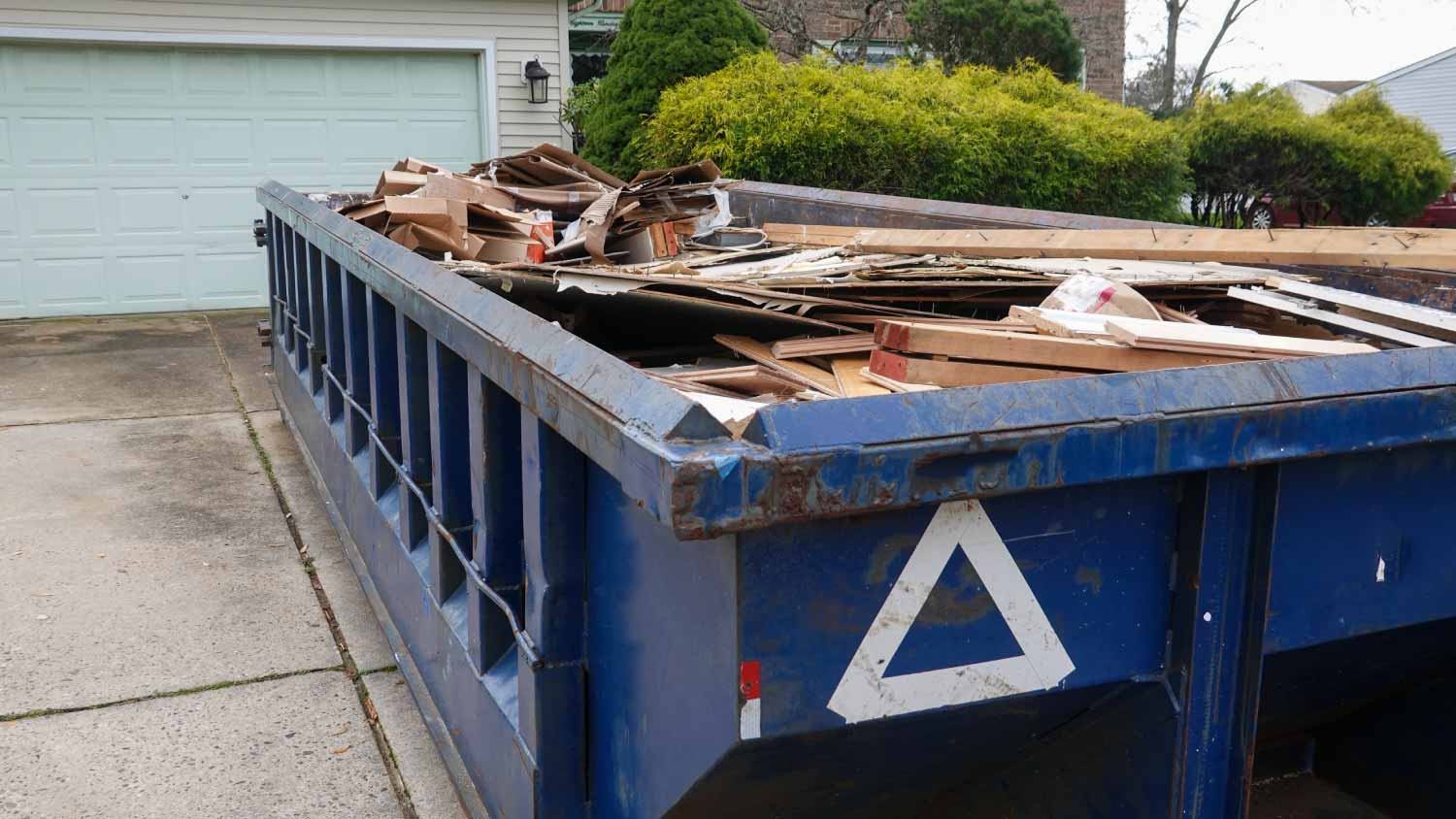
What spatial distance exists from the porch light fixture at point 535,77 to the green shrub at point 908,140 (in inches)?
83.0

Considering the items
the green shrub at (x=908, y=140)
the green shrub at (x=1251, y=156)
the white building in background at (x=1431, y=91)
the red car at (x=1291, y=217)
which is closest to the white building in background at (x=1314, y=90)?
the white building in background at (x=1431, y=91)

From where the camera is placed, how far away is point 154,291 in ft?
38.0

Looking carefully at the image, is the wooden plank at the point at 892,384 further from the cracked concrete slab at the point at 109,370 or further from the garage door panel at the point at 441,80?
the garage door panel at the point at 441,80

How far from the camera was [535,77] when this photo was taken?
40.2 ft

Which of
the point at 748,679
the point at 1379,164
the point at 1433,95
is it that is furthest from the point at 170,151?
the point at 1433,95

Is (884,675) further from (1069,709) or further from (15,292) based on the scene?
(15,292)

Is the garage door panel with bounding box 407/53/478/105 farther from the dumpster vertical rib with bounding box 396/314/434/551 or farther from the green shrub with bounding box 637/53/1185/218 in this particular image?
the dumpster vertical rib with bounding box 396/314/434/551

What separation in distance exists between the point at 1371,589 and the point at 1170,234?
6.21 feet

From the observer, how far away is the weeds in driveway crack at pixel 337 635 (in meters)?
3.17

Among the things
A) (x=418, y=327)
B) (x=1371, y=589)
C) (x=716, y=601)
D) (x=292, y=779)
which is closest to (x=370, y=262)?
(x=418, y=327)

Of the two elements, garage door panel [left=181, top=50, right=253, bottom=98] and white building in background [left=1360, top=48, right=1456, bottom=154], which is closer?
garage door panel [left=181, top=50, right=253, bottom=98]

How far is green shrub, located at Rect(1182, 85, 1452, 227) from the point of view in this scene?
15.8m

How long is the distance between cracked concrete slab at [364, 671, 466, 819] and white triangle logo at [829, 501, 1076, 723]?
1649 mm

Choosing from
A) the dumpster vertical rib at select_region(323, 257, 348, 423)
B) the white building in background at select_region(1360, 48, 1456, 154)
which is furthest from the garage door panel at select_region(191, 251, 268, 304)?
the white building in background at select_region(1360, 48, 1456, 154)
